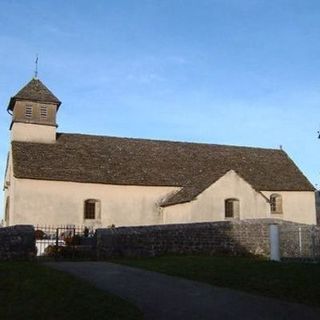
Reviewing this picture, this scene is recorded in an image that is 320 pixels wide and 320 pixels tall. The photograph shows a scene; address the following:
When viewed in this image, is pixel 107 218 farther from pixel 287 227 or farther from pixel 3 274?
pixel 3 274

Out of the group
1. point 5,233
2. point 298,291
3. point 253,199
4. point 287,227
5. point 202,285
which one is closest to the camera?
point 298,291

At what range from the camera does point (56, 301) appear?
33.7ft

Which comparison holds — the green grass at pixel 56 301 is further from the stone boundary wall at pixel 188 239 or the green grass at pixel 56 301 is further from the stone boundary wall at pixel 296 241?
the stone boundary wall at pixel 296 241

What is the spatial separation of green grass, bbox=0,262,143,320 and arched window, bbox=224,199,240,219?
2098 cm

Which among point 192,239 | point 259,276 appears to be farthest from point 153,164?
point 259,276

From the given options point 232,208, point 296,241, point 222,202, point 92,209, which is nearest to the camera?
point 296,241

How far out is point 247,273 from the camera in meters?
14.2

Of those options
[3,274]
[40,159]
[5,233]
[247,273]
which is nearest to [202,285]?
[247,273]

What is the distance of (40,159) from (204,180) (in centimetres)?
1090

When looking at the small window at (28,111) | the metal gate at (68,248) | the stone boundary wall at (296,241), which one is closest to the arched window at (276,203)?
the stone boundary wall at (296,241)

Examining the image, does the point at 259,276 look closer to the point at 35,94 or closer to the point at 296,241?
the point at 296,241

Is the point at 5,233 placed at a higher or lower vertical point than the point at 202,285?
higher

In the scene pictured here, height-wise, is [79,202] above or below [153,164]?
below

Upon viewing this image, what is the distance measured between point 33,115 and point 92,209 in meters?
8.66
